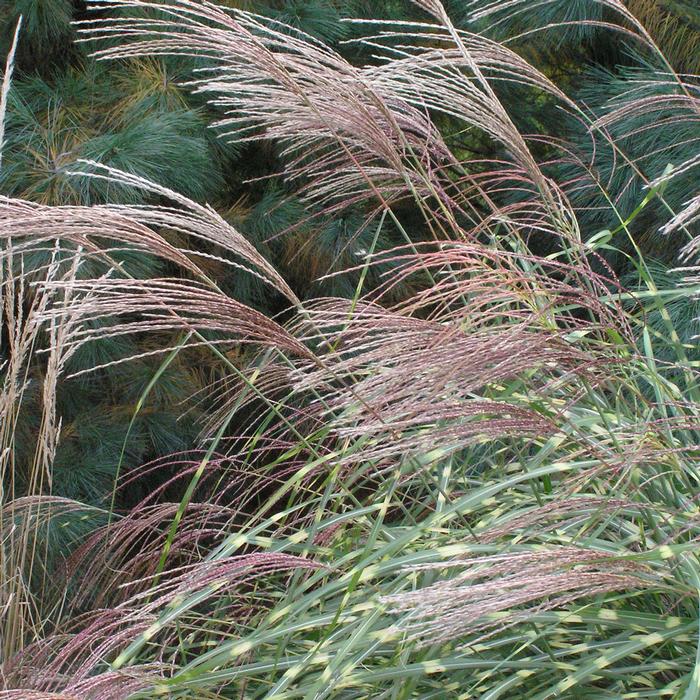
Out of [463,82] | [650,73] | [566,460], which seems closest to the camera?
[566,460]

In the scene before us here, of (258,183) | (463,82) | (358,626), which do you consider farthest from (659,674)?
(258,183)

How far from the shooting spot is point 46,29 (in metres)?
3.12

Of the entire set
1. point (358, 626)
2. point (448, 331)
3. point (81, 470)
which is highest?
point (448, 331)

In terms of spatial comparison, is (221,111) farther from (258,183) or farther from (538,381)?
(538,381)

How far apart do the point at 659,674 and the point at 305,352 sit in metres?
0.72

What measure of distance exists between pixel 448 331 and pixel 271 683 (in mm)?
607

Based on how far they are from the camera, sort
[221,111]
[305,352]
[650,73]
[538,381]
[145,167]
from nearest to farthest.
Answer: [305,352] < [538,381] < [145,167] < [650,73] < [221,111]

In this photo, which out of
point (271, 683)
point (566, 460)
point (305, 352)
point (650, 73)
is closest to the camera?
point (305, 352)

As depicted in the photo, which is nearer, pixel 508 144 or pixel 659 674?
pixel 659 674

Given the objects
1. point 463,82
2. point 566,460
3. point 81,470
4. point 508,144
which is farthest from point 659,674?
point 81,470

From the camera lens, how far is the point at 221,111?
11.0 ft

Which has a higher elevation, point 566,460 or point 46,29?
point 46,29

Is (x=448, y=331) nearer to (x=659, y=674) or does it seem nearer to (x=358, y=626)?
(x=358, y=626)

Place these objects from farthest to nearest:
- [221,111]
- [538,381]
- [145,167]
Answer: [221,111] → [145,167] → [538,381]
